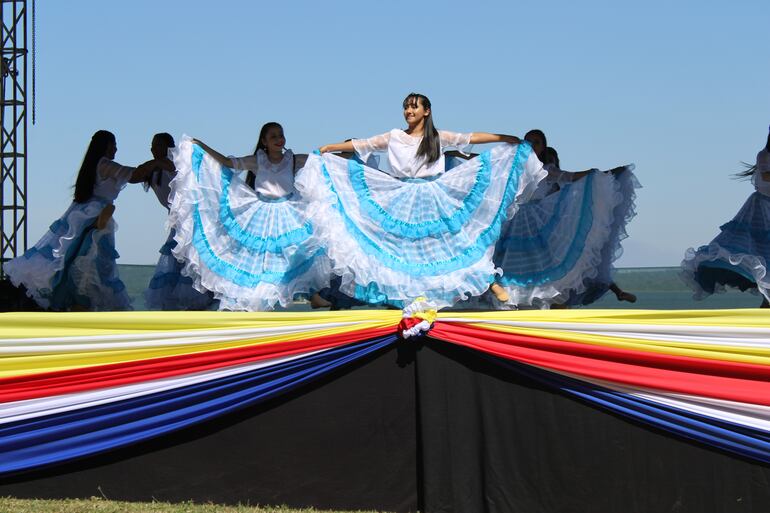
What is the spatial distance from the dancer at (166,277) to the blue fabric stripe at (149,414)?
6.60ft

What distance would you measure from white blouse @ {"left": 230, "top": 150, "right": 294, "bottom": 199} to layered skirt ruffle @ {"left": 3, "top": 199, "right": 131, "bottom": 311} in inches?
45.4

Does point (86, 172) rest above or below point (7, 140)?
below

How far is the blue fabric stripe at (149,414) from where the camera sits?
171 inches

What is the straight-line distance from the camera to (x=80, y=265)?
6348mm

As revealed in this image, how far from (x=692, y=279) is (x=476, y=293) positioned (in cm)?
230

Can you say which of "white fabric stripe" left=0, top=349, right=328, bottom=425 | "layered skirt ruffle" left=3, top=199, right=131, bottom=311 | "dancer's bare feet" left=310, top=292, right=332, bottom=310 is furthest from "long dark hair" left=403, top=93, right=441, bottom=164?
"layered skirt ruffle" left=3, top=199, right=131, bottom=311

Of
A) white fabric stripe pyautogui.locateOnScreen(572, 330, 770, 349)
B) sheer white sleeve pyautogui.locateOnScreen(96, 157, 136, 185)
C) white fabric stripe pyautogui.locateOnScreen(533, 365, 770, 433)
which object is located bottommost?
white fabric stripe pyautogui.locateOnScreen(533, 365, 770, 433)

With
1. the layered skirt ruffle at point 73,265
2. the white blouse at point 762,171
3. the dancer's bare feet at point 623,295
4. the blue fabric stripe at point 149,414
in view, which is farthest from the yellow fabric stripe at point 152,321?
the white blouse at point 762,171

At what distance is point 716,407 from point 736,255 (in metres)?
2.14

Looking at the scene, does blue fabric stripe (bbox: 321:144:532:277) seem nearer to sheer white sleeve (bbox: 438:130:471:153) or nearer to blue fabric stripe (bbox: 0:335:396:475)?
sheer white sleeve (bbox: 438:130:471:153)

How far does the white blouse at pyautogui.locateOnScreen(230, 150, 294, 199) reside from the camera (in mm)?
5648

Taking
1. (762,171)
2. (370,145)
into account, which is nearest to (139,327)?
(370,145)

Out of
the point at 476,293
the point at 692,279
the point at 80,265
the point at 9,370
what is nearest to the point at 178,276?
the point at 80,265

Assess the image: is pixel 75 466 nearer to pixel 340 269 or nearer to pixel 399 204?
pixel 340 269
